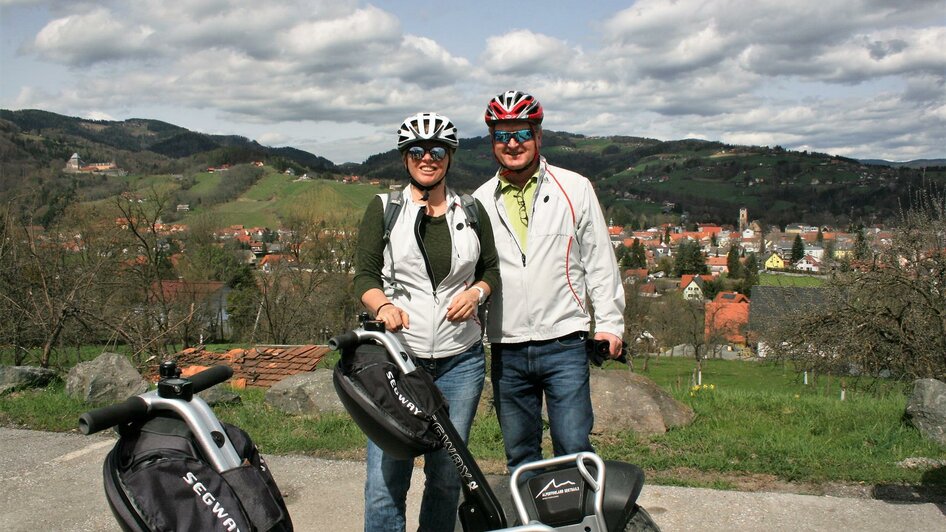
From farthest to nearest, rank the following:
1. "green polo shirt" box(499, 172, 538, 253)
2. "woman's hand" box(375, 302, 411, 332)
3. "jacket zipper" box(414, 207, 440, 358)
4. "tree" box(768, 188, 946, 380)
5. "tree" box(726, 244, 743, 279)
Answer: "tree" box(726, 244, 743, 279) < "tree" box(768, 188, 946, 380) < "green polo shirt" box(499, 172, 538, 253) < "jacket zipper" box(414, 207, 440, 358) < "woman's hand" box(375, 302, 411, 332)

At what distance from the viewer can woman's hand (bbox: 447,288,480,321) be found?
108 inches

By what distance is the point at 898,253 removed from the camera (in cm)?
1341

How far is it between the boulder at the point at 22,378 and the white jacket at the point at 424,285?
665 cm

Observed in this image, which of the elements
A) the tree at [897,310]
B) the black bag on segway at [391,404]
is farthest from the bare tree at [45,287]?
the tree at [897,310]

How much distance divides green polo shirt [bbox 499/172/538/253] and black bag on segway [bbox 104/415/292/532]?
1.58m

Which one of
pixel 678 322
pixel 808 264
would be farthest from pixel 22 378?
pixel 678 322

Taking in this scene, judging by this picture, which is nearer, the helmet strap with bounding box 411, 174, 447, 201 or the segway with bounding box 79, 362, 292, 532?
the segway with bounding box 79, 362, 292, 532

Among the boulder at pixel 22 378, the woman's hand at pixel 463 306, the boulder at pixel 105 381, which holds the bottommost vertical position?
the boulder at pixel 22 378

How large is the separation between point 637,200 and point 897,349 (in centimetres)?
11452

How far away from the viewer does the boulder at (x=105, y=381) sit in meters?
7.06

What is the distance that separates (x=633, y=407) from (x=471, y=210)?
338 centimetres

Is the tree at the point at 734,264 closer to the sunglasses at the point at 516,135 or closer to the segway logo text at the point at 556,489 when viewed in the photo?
the sunglasses at the point at 516,135

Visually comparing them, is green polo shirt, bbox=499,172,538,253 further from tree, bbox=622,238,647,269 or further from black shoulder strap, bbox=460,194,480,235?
tree, bbox=622,238,647,269

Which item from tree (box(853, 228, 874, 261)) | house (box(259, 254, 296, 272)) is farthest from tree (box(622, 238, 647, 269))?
tree (box(853, 228, 874, 261))
